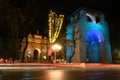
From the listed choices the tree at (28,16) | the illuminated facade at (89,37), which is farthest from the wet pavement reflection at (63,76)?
the illuminated facade at (89,37)

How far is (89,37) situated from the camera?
46.7 m

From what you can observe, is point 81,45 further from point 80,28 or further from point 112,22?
point 112,22

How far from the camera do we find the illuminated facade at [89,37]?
4334 centimetres

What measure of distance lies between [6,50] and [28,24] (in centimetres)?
Answer: 537

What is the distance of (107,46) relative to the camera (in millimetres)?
46250

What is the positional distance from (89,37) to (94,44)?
99.9 inches

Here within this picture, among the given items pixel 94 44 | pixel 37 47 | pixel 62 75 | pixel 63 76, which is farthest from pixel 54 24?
pixel 63 76

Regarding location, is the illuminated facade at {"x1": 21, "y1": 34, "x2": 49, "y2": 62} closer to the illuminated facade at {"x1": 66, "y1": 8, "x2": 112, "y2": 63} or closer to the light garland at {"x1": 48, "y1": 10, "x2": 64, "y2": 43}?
the illuminated facade at {"x1": 66, "y1": 8, "x2": 112, "y2": 63}

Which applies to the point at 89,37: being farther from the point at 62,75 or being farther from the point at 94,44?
the point at 62,75

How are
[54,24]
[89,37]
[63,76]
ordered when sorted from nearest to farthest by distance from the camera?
[63,76], [54,24], [89,37]

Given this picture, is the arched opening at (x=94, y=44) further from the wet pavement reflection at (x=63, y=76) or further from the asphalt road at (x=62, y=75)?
the wet pavement reflection at (x=63, y=76)

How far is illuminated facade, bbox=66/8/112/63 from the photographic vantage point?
43.3m

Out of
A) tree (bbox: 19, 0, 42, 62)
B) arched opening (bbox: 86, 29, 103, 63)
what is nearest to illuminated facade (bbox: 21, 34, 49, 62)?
arched opening (bbox: 86, 29, 103, 63)

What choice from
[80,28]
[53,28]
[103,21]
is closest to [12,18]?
[53,28]
